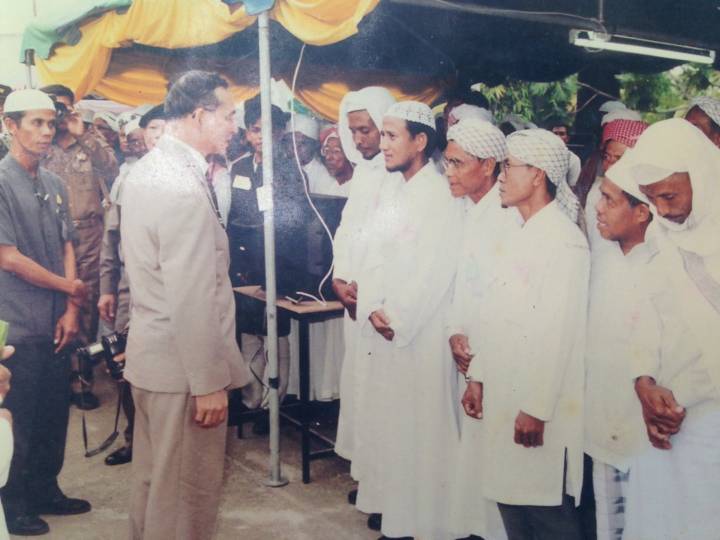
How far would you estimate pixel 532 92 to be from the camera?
4.18 m

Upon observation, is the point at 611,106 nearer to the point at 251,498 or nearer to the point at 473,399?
the point at 473,399

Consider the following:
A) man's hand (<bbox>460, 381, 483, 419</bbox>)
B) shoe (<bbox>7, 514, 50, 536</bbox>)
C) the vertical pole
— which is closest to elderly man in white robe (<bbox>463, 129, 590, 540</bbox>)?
man's hand (<bbox>460, 381, 483, 419</bbox>)

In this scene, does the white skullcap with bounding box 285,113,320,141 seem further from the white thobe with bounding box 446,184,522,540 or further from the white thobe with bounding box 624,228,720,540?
the white thobe with bounding box 624,228,720,540

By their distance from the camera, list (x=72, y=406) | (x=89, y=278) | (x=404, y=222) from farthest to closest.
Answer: (x=72, y=406) → (x=89, y=278) → (x=404, y=222)

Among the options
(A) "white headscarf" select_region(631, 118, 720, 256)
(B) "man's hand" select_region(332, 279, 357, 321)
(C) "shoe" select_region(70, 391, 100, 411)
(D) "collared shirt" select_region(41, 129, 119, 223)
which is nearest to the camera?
(A) "white headscarf" select_region(631, 118, 720, 256)

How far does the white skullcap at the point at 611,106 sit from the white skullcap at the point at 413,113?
75cm

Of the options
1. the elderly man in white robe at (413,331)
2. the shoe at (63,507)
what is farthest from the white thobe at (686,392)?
the shoe at (63,507)

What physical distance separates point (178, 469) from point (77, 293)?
1271mm

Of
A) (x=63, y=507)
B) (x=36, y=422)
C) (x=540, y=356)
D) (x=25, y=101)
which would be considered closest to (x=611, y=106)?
(x=540, y=356)

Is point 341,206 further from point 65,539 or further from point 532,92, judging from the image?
point 65,539

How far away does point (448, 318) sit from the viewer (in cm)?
321

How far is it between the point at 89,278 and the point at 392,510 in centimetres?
197

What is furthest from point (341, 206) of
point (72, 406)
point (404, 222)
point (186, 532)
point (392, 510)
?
point (72, 406)

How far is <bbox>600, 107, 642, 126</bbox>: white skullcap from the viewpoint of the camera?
2.89 meters
